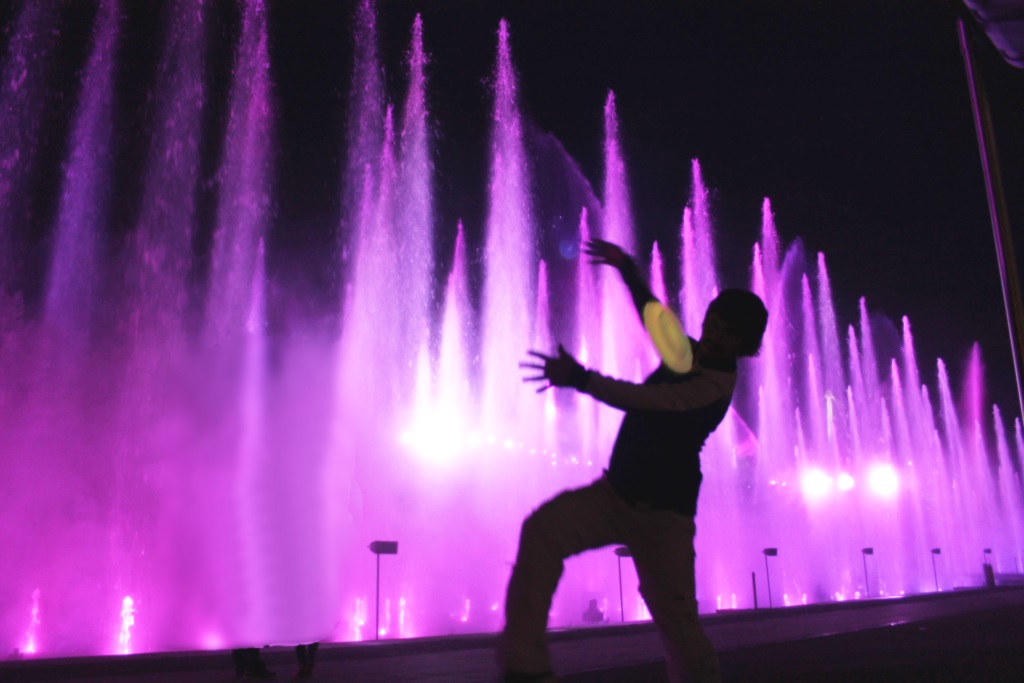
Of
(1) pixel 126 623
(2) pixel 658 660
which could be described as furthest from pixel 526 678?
(1) pixel 126 623

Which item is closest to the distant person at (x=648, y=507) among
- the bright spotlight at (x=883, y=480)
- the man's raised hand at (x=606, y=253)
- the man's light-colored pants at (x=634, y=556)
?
the man's light-colored pants at (x=634, y=556)

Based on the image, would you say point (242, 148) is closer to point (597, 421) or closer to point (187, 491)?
point (187, 491)

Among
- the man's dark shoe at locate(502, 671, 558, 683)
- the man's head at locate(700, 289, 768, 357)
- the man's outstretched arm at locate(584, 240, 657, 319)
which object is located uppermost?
the man's outstretched arm at locate(584, 240, 657, 319)

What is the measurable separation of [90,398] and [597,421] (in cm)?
2013

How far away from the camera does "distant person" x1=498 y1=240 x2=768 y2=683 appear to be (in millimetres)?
2959

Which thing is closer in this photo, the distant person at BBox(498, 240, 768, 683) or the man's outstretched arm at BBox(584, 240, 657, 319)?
the distant person at BBox(498, 240, 768, 683)

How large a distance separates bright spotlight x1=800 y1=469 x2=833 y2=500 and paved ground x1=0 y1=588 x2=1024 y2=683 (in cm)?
2623

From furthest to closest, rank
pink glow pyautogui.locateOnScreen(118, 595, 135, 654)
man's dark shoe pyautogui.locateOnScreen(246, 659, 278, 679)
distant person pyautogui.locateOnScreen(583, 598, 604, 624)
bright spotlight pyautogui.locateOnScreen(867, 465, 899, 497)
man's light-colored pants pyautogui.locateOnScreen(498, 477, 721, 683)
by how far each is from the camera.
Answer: bright spotlight pyautogui.locateOnScreen(867, 465, 899, 497), distant person pyautogui.locateOnScreen(583, 598, 604, 624), pink glow pyautogui.locateOnScreen(118, 595, 135, 654), man's dark shoe pyautogui.locateOnScreen(246, 659, 278, 679), man's light-colored pants pyautogui.locateOnScreen(498, 477, 721, 683)

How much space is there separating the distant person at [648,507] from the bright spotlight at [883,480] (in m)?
43.7

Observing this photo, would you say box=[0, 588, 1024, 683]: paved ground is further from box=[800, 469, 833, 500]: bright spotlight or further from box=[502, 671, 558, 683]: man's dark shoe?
box=[800, 469, 833, 500]: bright spotlight

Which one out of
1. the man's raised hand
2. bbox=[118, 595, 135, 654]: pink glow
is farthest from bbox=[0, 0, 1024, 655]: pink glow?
the man's raised hand

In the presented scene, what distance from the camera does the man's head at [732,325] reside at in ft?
11.2

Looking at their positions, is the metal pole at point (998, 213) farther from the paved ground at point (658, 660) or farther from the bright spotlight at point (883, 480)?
the bright spotlight at point (883, 480)

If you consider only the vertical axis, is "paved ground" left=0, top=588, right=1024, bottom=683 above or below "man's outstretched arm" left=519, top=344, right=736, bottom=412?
below
